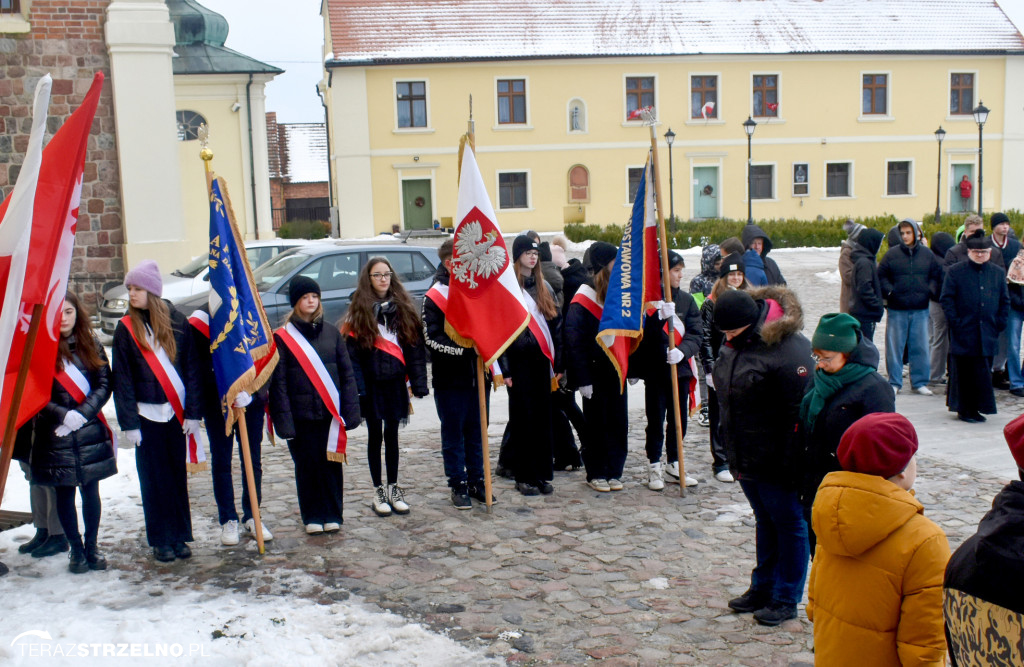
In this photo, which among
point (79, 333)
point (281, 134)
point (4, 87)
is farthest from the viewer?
point (281, 134)

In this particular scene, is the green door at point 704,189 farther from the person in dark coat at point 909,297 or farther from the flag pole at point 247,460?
the flag pole at point 247,460

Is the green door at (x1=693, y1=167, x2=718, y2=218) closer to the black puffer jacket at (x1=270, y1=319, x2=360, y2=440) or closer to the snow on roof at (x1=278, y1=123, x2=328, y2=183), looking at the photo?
the snow on roof at (x1=278, y1=123, x2=328, y2=183)

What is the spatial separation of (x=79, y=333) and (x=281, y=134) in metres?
46.2

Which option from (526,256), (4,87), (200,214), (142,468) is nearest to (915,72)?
(200,214)

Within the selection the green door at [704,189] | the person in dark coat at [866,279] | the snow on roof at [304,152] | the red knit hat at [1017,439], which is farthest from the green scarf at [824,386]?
the snow on roof at [304,152]

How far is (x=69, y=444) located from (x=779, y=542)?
389cm

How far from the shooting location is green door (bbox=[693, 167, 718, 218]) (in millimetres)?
38188

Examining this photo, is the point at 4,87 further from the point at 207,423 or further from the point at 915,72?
the point at 915,72

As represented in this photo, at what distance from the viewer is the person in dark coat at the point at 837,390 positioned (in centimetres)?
419

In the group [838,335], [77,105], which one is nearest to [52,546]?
[838,335]

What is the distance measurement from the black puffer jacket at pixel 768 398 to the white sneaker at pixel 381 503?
270cm

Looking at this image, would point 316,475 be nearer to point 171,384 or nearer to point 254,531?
point 254,531

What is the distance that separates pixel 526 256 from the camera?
23.1 feet

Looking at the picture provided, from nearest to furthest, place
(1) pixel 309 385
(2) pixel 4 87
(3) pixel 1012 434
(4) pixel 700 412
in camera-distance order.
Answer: (3) pixel 1012 434 < (1) pixel 309 385 < (4) pixel 700 412 < (2) pixel 4 87
